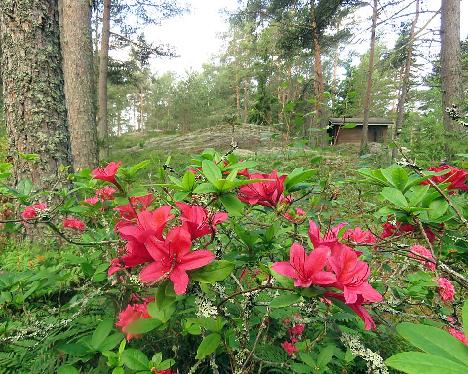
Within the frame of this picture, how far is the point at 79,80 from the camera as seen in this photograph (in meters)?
5.31

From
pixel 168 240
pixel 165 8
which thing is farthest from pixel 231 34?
pixel 168 240

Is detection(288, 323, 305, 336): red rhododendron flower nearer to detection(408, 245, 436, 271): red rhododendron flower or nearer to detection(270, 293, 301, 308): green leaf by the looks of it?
detection(408, 245, 436, 271): red rhododendron flower

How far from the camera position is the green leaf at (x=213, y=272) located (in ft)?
2.24

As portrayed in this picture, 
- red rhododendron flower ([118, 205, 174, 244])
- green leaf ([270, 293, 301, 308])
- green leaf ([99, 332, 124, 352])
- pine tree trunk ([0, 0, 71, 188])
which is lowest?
green leaf ([99, 332, 124, 352])

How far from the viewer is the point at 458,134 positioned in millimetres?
5000

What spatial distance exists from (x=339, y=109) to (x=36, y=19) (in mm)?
2682

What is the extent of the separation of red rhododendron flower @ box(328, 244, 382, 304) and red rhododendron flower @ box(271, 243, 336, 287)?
0.04m

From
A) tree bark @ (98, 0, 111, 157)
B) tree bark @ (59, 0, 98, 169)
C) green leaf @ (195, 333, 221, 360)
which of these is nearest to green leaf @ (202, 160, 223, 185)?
green leaf @ (195, 333, 221, 360)

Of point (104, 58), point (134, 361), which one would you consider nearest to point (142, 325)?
point (134, 361)

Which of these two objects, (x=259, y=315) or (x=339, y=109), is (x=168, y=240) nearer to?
(x=259, y=315)

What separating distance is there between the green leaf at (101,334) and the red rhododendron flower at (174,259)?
518mm

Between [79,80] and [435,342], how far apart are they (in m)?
5.91

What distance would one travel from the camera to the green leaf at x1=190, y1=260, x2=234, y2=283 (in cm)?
68

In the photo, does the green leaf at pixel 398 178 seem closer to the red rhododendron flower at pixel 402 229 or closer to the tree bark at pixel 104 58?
the red rhododendron flower at pixel 402 229
